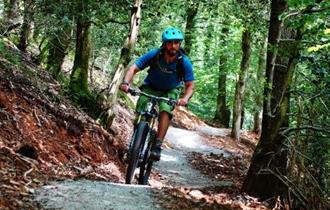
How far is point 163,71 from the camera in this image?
6.89m

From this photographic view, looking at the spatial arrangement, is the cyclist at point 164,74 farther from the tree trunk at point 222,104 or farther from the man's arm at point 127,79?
the tree trunk at point 222,104

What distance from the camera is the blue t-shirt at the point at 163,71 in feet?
22.5

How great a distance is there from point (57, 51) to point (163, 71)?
6352 mm

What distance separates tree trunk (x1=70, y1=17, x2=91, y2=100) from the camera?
37.5 ft

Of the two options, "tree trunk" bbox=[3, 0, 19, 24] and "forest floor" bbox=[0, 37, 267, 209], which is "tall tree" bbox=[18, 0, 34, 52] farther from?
"forest floor" bbox=[0, 37, 267, 209]

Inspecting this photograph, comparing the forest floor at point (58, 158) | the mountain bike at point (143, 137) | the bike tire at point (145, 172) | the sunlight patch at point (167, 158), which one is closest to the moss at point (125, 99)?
the sunlight patch at point (167, 158)

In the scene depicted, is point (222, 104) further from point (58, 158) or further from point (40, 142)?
point (40, 142)

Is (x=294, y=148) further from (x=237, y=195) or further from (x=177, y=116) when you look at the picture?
(x=177, y=116)

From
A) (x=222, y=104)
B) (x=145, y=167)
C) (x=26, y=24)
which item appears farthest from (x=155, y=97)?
(x=222, y=104)

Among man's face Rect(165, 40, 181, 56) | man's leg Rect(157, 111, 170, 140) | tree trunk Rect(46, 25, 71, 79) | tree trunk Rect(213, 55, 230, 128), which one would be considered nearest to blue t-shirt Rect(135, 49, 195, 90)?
man's face Rect(165, 40, 181, 56)

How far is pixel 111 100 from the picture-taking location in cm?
1026

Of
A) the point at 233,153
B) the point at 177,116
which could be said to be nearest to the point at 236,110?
the point at 233,153

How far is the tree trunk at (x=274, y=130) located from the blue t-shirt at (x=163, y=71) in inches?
47.2

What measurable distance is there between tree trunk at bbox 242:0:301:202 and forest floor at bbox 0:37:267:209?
0.31 m
